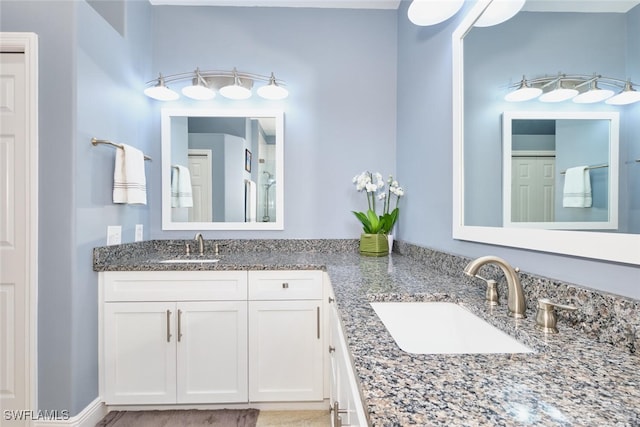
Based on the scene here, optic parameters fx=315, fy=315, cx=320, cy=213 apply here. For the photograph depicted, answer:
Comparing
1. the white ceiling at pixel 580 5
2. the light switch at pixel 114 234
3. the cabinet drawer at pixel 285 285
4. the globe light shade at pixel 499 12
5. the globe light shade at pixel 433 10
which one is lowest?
the cabinet drawer at pixel 285 285

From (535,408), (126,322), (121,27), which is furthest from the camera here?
(121,27)

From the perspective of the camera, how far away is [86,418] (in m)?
1.59

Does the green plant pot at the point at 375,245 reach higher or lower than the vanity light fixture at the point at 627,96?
lower

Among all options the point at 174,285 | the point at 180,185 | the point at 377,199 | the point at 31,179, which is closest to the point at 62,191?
the point at 31,179

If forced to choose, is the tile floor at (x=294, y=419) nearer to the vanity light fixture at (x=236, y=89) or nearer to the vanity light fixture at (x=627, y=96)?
the vanity light fixture at (x=627, y=96)

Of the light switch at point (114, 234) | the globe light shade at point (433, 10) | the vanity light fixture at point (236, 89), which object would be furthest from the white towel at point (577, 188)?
the light switch at point (114, 234)

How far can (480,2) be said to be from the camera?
1189 millimetres

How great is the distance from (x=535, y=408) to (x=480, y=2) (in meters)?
1.34

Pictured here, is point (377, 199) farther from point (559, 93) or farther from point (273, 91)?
point (559, 93)

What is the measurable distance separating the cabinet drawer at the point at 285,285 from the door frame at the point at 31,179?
1023 mm

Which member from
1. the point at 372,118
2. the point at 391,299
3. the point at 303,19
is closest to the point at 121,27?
the point at 303,19

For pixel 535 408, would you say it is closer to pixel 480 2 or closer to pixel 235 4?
pixel 480 2

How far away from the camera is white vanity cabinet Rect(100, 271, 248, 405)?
1.71 meters

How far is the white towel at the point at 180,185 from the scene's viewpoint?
2.28 meters
